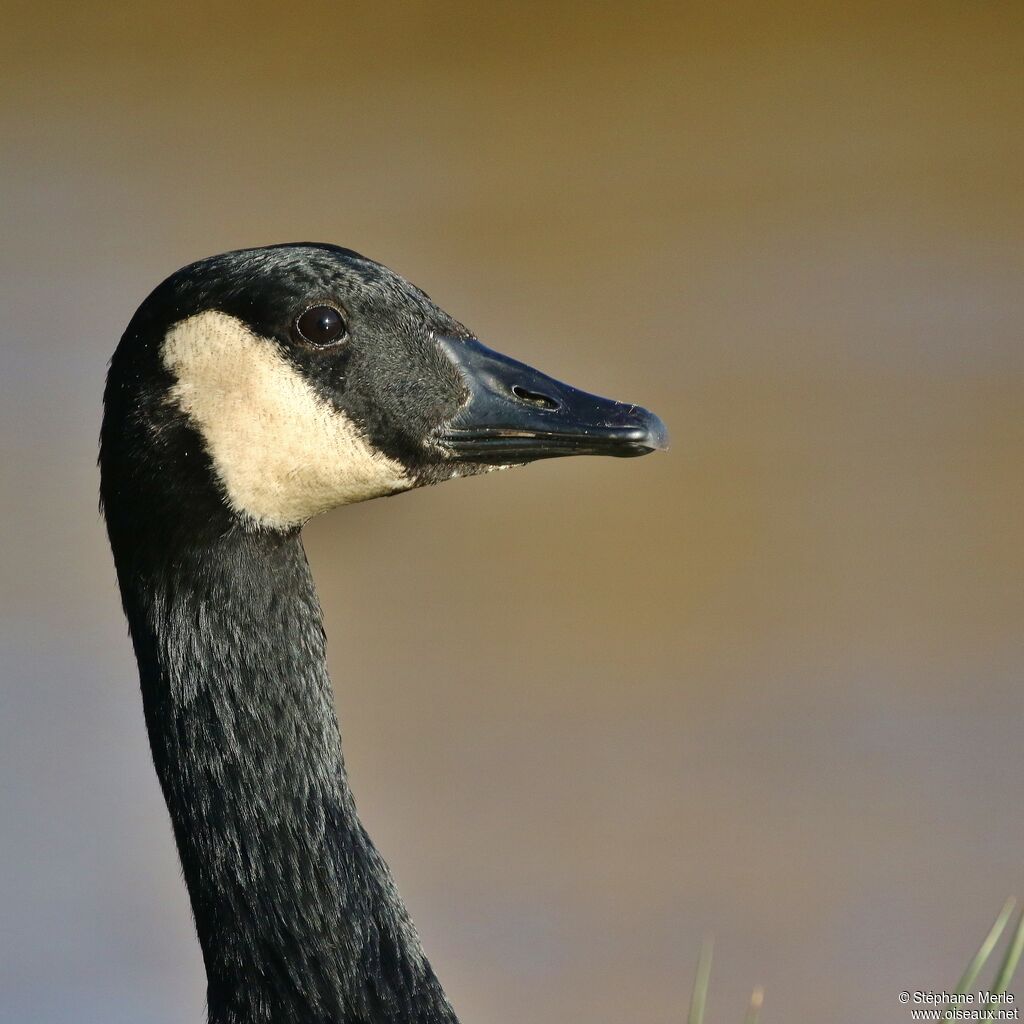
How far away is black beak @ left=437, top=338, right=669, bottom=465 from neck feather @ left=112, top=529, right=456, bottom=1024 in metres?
0.38

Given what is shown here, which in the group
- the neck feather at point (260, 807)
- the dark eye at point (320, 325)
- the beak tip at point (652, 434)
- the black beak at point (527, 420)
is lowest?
the neck feather at point (260, 807)

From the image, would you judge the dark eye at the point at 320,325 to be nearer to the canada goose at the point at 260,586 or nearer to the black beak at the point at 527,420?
the canada goose at the point at 260,586

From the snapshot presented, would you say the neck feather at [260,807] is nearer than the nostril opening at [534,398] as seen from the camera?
Yes

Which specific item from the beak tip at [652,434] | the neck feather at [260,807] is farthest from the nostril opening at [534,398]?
the neck feather at [260,807]

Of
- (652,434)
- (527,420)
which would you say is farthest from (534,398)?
(652,434)

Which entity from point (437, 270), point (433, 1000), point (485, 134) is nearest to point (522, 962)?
point (433, 1000)

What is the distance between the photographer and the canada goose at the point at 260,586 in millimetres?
2807

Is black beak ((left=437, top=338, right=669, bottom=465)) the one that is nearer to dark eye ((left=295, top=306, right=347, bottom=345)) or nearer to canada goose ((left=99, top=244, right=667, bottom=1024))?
canada goose ((left=99, top=244, right=667, bottom=1024))

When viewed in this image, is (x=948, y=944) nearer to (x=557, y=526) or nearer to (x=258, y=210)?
(x=557, y=526)

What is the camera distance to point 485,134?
10961 millimetres

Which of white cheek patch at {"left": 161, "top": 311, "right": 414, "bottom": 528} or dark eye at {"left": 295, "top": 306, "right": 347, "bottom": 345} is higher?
dark eye at {"left": 295, "top": 306, "right": 347, "bottom": 345}

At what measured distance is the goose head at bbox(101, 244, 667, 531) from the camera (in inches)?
110

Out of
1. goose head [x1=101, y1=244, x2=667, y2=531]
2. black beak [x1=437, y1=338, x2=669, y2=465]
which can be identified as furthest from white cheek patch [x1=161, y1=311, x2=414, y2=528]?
black beak [x1=437, y1=338, x2=669, y2=465]

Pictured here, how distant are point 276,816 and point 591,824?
397cm
